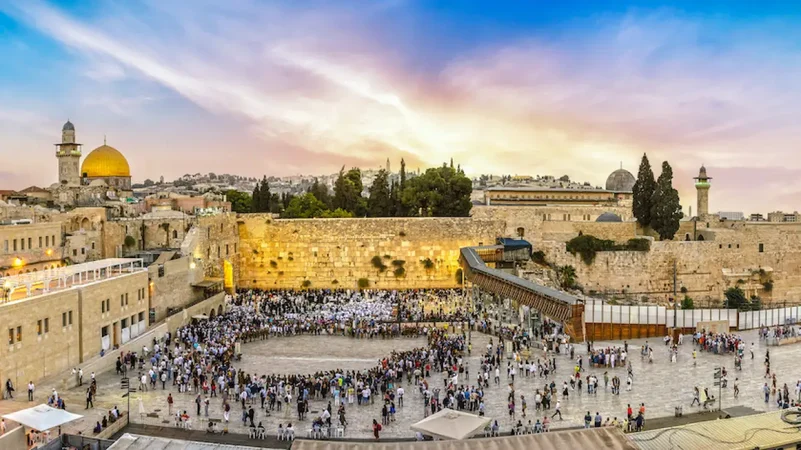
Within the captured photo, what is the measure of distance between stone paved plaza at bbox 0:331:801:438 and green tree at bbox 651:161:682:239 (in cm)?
1583

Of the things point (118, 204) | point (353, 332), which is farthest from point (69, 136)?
point (353, 332)

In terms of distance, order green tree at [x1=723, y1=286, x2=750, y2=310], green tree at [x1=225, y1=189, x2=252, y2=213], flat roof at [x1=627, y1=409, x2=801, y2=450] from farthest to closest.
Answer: green tree at [x1=225, y1=189, x2=252, y2=213] < green tree at [x1=723, y1=286, x2=750, y2=310] < flat roof at [x1=627, y1=409, x2=801, y2=450]

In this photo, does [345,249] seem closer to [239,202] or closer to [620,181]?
[239,202]

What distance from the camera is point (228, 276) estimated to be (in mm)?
38250

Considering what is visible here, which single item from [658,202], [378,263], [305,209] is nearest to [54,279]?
[378,263]

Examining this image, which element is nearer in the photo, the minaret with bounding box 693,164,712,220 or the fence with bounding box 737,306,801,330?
the fence with bounding box 737,306,801,330

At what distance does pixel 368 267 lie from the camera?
4006 centimetres

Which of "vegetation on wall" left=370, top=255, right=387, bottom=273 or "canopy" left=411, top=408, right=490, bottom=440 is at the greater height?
"vegetation on wall" left=370, top=255, right=387, bottom=273

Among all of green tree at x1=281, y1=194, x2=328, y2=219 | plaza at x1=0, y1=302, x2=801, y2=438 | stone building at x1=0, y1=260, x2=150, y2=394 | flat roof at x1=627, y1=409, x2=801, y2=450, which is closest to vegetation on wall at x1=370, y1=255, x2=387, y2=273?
green tree at x1=281, y1=194, x2=328, y2=219

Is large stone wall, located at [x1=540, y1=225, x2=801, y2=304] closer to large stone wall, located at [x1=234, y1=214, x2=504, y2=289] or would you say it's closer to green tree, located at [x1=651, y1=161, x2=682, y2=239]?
green tree, located at [x1=651, y1=161, x2=682, y2=239]

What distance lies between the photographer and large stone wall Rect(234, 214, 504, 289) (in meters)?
39.9

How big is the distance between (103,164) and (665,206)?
132 feet

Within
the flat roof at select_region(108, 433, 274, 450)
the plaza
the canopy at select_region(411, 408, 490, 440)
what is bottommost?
the plaza

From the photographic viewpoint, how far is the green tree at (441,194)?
1754 inches
